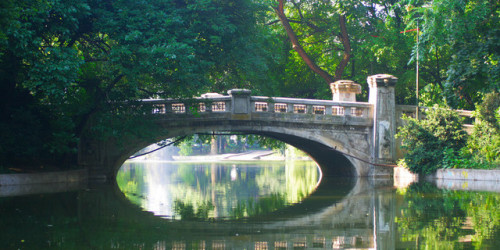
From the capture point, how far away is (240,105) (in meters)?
19.2

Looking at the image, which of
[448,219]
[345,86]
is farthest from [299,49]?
[448,219]

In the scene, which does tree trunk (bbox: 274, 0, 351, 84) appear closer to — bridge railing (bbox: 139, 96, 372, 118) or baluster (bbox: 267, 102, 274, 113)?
bridge railing (bbox: 139, 96, 372, 118)

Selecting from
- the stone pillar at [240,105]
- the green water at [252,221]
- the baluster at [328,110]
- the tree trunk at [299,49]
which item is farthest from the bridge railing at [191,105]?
the tree trunk at [299,49]

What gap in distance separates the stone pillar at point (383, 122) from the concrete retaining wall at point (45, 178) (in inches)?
385

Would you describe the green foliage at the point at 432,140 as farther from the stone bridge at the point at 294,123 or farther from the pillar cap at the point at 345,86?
the pillar cap at the point at 345,86

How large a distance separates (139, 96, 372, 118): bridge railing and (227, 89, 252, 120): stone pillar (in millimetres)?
137

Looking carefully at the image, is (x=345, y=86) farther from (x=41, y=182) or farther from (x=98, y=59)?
(x=41, y=182)

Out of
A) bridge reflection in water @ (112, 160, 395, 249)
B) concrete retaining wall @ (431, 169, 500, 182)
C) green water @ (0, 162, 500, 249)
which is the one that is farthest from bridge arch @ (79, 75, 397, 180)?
bridge reflection in water @ (112, 160, 395, 249)

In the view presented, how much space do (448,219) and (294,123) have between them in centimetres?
1072

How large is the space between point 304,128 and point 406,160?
3.49 m

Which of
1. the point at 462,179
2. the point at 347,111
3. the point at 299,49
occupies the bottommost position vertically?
the point at 462,179

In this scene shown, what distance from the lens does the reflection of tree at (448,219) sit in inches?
284

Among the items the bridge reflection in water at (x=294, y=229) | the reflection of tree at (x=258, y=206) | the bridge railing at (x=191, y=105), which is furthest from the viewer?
the bridge railing at (x=191, y=105)

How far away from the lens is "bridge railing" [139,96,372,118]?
18.6 meters
